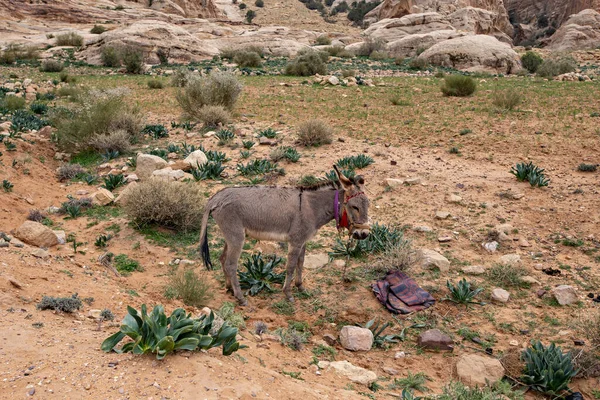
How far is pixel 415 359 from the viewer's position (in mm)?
5117

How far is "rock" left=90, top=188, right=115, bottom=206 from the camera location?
29.8 feet

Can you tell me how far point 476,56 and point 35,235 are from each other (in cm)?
3025

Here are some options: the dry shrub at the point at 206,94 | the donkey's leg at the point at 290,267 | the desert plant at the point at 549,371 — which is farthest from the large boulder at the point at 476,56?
the desert plant at the point at 549,371

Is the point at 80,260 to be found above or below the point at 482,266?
below

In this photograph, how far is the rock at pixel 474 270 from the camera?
675cm

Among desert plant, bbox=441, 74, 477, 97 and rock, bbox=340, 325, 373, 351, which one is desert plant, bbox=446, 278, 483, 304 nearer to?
rock, bbox=340, 325, 373, 351

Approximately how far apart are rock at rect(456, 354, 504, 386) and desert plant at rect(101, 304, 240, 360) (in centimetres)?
274

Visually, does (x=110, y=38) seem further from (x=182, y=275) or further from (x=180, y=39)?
(x=182, y=275)

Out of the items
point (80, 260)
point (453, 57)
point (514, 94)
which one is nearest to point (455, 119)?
point (514, 94)

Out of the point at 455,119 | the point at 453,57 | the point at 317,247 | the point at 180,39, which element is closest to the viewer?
the point at 317,247

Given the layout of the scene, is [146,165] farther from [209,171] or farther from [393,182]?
[393,182]

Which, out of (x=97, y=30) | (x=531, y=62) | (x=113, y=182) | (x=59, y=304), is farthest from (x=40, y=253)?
(x=97, y=30)

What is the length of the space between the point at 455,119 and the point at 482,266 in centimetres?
868

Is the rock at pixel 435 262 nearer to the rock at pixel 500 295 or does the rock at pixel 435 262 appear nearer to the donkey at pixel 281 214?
the rock at pixel 500 295
